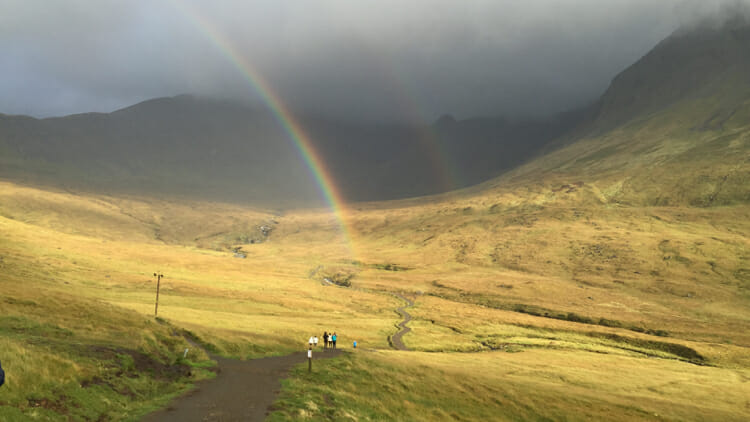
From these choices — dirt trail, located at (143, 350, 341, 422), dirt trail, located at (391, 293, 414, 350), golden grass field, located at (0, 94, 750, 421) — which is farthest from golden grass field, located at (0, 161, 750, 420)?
dirt trail, located at (391, 293, 414, 350)

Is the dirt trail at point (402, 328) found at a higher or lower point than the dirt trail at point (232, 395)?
lower

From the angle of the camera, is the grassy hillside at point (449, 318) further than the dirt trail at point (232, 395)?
Yes

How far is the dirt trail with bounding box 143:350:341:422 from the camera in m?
19.4

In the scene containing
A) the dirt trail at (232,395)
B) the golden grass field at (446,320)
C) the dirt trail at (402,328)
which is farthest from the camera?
the dirt trail at (402,328)

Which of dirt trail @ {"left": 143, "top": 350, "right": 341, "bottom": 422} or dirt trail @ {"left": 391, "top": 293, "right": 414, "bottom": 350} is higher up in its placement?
dirt trail @ {"left": 143, "top": 350, "right": 341, "bottom": 422}

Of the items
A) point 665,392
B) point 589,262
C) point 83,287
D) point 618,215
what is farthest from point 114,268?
point 618,215

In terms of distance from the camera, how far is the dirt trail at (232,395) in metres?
19.4

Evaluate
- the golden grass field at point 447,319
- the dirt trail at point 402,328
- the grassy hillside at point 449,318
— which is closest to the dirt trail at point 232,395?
the golden grass field at point 447,319

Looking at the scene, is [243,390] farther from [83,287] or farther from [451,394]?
[83,287]

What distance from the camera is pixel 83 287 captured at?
228 ft

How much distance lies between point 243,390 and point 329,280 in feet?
391

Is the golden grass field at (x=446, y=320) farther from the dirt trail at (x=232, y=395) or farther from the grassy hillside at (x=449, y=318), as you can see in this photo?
the dirt trail at (x=232, y=395)

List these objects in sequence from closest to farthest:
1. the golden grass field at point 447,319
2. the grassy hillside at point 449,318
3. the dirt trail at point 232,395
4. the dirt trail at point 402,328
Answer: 1. the dirt trail at point 232,395
2. the golden grass field at point 447,319
3. the grassy hillside at point 449,318
4. the dirt trail at point 402,328

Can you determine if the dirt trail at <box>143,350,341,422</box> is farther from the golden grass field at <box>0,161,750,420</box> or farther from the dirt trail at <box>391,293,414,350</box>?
the dirt trail at <box>391,293,414,350</box>
